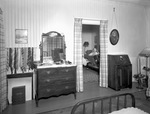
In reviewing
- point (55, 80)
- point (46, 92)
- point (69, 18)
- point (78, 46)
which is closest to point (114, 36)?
point (78, 46)

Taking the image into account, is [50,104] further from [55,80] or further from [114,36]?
[114,36]

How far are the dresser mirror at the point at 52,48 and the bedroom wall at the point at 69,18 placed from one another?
14cm

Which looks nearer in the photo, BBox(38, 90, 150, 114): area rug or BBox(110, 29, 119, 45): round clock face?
BBox(38, 90, 150, 114): area rug

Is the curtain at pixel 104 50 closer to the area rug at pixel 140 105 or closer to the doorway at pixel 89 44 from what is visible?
the area rug at pixel 140 105

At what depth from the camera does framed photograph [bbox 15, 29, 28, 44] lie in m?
3.31

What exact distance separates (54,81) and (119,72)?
2.17 m

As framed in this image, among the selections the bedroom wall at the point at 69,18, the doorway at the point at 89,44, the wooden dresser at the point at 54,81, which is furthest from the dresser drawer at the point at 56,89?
the doorway at the point at 89,44

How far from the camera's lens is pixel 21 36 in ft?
11.0

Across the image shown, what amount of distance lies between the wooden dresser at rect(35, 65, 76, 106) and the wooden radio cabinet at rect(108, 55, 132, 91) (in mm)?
1514

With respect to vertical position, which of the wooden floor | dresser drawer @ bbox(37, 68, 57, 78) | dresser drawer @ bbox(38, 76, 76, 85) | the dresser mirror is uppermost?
the dresser mirror

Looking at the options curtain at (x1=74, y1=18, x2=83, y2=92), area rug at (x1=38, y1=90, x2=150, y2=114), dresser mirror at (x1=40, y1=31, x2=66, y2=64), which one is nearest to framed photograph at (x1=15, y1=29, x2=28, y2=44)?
dresser mirror at (x1=40, y1=31, x2=66, y2=64)

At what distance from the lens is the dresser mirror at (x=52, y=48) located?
353 cm

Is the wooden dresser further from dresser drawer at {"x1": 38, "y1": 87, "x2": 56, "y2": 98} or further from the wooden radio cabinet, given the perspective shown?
the wooden radio cabinet

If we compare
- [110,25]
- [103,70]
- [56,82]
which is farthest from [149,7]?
[56,82]
